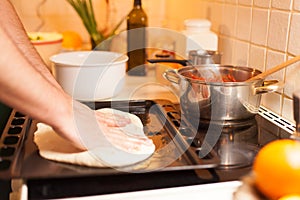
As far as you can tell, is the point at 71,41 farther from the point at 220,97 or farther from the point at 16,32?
the point at 220,97

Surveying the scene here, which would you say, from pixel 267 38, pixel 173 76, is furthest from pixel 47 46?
pixel 267 38

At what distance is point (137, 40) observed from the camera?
1.42m

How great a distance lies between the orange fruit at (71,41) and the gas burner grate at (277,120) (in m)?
0.89

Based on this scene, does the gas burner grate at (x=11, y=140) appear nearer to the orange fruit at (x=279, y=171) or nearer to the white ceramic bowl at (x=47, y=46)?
the orange fruit at (x=279, y=171)

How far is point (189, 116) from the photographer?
35.2 inches

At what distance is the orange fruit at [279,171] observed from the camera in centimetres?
49

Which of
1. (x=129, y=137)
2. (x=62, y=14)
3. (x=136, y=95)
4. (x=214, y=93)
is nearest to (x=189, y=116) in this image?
(x=214, y=93)

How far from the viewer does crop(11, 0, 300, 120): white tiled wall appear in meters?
0.90

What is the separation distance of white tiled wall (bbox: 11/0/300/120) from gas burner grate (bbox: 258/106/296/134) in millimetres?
13

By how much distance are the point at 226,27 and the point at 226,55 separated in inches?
3.3

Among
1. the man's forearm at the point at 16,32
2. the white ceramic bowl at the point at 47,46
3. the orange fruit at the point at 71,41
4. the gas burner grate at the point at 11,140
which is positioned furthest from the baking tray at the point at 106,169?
the orange fruit at the point at 71,41

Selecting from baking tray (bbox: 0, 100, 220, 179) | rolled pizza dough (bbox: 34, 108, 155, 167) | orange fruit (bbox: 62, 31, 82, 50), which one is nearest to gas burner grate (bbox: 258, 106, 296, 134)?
baking tray (bbox: 0, 100, 220, 179)

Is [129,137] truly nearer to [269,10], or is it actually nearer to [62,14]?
[269,10]

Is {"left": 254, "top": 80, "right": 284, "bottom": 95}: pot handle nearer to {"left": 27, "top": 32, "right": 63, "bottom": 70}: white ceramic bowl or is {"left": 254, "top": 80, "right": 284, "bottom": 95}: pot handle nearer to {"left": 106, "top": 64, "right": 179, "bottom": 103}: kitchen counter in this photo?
{"left": 106, "top": 64, "right": 179, "bottom": 103}: kitchen counter
